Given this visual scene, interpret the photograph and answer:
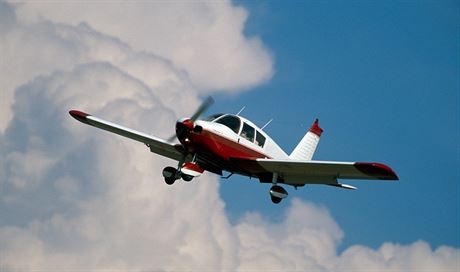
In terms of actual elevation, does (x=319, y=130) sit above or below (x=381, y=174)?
above

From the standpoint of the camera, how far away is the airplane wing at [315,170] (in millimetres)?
27562

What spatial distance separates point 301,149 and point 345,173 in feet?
25.3

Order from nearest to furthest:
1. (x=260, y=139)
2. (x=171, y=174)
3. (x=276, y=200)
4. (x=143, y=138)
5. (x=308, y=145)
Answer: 1. (x=171, y=174)
2. (x=276, y=200)
3. (x=260, y=139)
4. (x=143, y=138)
5. (x=308, y=145)

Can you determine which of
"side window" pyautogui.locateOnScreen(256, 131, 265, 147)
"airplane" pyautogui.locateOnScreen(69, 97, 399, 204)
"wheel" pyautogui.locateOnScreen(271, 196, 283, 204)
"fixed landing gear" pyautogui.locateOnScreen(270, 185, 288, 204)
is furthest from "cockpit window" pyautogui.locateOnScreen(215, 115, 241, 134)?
"wheel" pyautogui.locateOnScreen(271, 196, 283, 204)

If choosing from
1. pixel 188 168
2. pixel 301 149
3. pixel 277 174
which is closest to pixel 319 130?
pixel 301 149

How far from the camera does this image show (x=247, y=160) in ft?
99.3

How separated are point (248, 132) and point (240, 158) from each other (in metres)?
1.15

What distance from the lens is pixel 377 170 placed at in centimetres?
2745

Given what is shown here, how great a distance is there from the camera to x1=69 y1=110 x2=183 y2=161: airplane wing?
32.0 m

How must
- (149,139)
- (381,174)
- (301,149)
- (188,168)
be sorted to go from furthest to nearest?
(301,149) → (149,139) → (188,168) → (381,174)

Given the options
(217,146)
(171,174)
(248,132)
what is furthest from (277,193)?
(171,174)

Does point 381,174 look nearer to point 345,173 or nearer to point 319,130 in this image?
point 345,173

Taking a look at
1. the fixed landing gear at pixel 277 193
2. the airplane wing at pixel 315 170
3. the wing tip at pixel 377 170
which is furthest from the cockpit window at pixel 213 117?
the wing tip at pixel 377 170

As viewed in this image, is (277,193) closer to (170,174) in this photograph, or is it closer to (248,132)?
(248,132)
